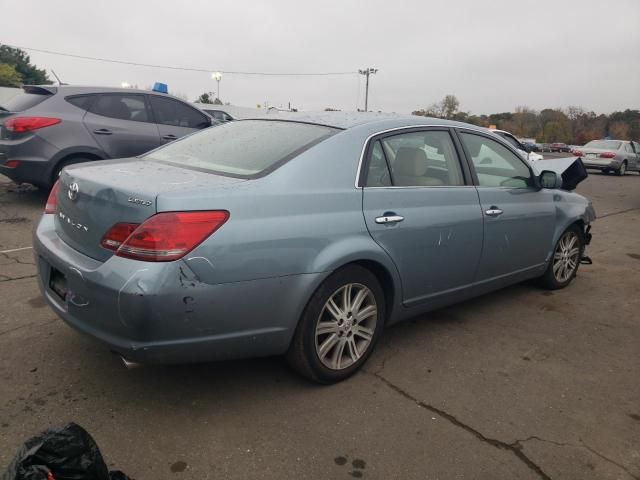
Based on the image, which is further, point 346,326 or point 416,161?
point 416,161

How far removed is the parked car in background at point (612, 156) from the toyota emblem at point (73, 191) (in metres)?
22.0

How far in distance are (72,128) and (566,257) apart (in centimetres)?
602

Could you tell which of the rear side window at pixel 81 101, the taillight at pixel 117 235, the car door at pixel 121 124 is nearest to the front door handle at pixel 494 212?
the taillight at pixel 117 235

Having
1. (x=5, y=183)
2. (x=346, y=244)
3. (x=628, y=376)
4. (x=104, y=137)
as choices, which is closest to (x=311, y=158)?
(x=346, y=244)

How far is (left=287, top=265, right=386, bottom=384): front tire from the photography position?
275 cm

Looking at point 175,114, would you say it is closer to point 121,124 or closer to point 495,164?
point 121,124

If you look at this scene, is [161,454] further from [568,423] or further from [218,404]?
[568,423]

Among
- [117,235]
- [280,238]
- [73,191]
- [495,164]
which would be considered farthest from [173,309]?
[495,164]

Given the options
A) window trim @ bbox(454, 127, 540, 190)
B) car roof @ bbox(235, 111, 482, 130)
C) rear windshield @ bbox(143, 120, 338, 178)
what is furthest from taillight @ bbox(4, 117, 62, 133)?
window trim @ bbox(454, 127, 540, 190)

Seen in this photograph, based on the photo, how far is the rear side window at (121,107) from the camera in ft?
23.2

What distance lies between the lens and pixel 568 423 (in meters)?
2.72

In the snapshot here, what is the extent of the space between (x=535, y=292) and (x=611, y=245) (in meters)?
3.09

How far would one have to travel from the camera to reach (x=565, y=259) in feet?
16.0

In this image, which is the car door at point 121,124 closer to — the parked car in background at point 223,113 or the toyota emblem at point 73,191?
the parked car in background at point 223,113
